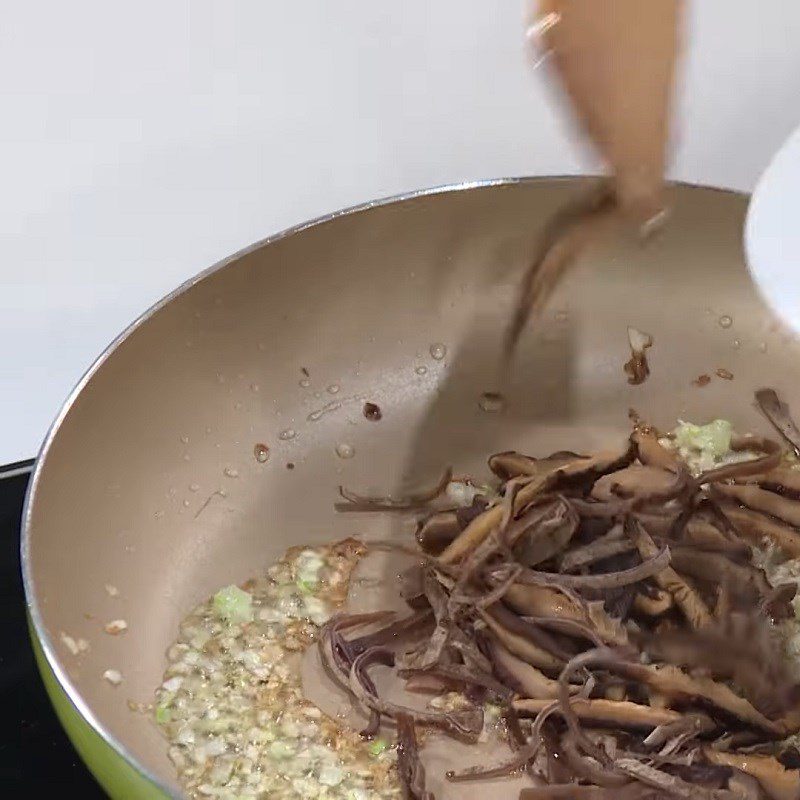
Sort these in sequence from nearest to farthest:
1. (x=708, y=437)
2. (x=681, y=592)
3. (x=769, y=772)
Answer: (x=769, y=772), (x=681, y=592), (x=708, y=437)

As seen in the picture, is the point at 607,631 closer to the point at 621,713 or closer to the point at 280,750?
the point at 621,713

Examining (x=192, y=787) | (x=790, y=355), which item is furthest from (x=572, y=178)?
(x=192, y=787)

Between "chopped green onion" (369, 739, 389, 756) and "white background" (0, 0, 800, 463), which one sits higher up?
"white background" (0, 0, 800, 463)

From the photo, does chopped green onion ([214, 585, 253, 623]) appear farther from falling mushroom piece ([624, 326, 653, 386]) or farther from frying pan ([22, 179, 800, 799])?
falling mushroom piece ([624, 326, 653, 386])

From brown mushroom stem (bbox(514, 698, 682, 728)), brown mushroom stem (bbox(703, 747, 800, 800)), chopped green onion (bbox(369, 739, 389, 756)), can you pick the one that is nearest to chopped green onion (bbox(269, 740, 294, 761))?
chopped green onion (bbox(369, 739, 389, 756))

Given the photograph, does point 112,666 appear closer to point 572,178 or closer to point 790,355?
point 572,178

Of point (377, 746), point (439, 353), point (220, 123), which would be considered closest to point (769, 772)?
point (377, 746)
